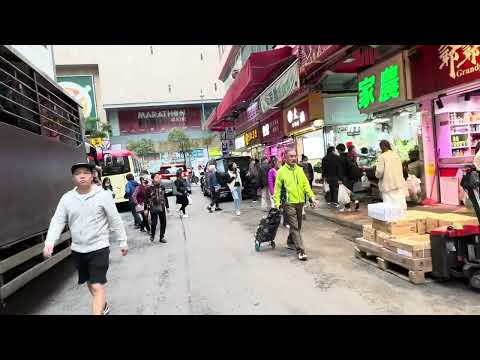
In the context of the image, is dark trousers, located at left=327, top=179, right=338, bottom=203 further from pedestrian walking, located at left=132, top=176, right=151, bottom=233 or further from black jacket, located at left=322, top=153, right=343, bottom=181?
pedestrian walking, located at left=132, top=176, right=151, bottom=233

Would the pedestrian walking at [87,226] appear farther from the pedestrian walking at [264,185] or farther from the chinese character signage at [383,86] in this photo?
the pedestrian walking at [264,185]

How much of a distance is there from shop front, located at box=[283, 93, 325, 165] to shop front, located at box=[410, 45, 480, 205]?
4.77m

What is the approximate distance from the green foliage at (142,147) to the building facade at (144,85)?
211cm

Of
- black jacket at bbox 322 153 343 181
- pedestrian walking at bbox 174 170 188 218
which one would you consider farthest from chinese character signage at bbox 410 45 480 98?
pedestrian walking at bbox 174 170 188 218

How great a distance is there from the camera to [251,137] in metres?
25.8

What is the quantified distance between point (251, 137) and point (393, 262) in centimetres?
2070

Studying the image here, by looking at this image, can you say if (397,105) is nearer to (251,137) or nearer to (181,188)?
(181,188)

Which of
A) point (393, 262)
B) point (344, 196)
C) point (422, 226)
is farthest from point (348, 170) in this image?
point (393, 262)

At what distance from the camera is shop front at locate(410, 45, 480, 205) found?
853cm

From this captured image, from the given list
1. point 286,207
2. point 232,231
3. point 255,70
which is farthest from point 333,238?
point 255,70

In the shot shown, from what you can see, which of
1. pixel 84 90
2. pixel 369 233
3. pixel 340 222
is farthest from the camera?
pixel 84 90

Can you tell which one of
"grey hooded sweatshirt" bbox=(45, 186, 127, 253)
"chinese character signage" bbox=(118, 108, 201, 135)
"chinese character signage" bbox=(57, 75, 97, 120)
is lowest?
"grey hooded sweatshirt" bbox=(45, 186, 127, 253)
